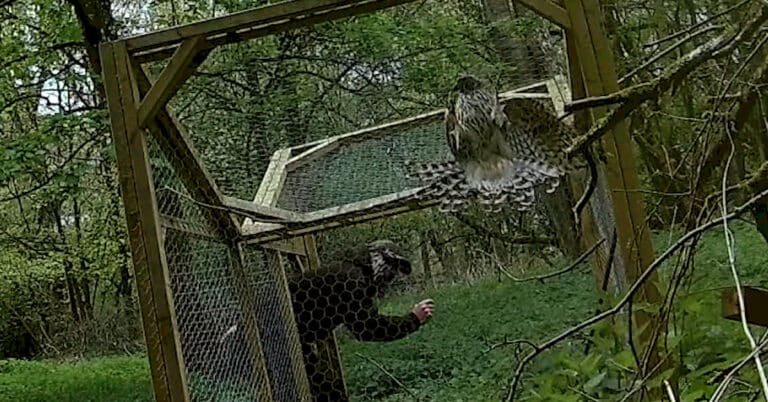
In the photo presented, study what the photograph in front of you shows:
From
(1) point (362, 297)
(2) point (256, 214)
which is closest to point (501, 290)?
(1) point (362, 297)

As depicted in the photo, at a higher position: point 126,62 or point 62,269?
point 126,62

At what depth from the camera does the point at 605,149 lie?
2363mm


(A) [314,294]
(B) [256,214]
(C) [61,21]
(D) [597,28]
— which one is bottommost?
(A) [314,294]

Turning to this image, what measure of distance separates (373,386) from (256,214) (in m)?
1.36

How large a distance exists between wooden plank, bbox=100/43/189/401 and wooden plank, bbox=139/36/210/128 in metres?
0.03

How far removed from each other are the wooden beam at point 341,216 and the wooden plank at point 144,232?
997 millimetres

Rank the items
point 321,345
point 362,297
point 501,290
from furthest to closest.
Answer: point 501,290 < point 321,345 < point 362,297

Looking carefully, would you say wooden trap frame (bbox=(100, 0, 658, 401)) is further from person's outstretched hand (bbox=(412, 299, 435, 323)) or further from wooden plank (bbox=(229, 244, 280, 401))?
person's outstretched hand (bbox=(412, 299, 435, 323))

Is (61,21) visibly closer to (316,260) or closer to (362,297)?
(316,260)

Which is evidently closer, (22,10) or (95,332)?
(22,10)

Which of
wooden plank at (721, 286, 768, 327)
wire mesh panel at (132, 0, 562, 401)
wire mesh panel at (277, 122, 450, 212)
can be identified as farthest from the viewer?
wire mesh panel at (277, 122, 450, 212)

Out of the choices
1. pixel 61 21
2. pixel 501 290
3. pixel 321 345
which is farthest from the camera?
pixel 61 21

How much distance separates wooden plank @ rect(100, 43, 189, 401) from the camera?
229cm

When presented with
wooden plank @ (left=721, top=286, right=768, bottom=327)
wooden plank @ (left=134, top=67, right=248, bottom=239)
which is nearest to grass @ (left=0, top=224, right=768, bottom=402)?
wooden plank @ (left=134, top=67, right=248, bottom=239)
